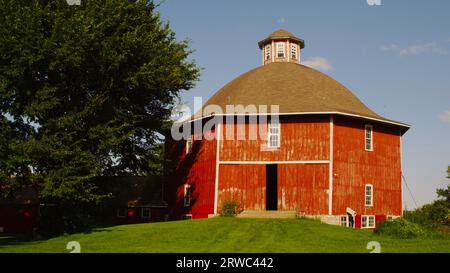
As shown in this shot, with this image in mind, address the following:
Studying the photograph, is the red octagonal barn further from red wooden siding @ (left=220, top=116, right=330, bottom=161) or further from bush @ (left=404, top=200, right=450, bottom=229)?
bush @ (left=404, top=200, right=450, bottom=229)

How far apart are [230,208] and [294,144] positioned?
5451 mm

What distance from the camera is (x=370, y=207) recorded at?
32.7 m

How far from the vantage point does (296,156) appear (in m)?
31.2

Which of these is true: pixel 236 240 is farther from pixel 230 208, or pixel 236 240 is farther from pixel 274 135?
pixel 274 135

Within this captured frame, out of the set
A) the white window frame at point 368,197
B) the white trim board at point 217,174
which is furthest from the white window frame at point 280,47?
the white window frame at point 368,197

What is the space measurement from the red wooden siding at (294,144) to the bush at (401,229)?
772cm

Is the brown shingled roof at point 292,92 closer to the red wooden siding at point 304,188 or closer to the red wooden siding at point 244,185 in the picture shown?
the red wooden siding at point 304,188

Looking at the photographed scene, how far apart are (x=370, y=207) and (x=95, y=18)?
19958 millimetres

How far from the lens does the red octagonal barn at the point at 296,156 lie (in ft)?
101

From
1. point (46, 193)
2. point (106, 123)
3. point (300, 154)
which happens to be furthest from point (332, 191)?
point (46, 193)

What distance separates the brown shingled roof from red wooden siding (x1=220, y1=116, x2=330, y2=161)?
83 centimetres

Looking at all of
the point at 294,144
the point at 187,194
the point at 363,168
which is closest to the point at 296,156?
the point at 294,144

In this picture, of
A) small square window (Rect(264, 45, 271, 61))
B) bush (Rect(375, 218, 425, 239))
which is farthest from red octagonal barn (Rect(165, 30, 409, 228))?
bush (Rect(375, 218, 425, 239))

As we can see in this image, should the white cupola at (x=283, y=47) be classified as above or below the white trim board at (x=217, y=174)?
above
